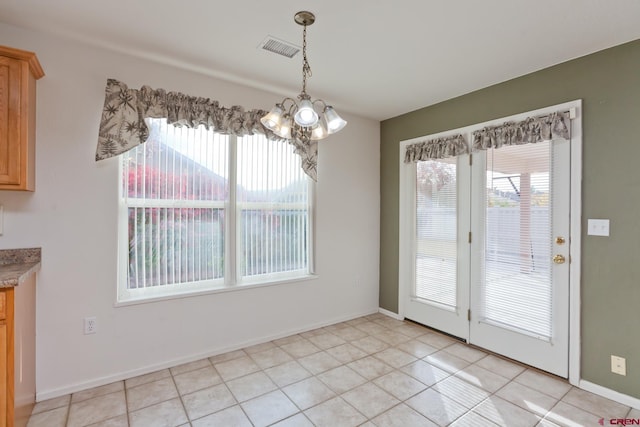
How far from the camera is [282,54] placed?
2.46 metres

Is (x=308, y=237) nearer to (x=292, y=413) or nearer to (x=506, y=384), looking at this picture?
(x=292, y=413)

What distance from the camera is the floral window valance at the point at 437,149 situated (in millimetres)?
3204

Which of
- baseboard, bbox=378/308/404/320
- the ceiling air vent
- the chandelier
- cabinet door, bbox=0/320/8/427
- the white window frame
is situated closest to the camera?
cabinet door, bbox=0/320/8/427

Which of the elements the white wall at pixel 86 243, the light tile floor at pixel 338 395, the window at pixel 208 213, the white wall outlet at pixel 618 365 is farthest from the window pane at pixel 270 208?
the white wall outlet at pixel 618 365

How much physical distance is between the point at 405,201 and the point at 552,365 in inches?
82.2

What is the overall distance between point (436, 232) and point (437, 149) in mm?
924

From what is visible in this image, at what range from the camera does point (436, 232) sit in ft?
11.5

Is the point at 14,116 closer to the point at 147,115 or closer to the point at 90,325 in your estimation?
the point at 147,115

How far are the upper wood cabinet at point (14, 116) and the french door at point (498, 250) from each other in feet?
11.4

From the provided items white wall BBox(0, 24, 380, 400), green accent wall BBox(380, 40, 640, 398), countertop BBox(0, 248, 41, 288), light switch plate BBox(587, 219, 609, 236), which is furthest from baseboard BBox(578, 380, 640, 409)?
countertop BBox(0, 248, 41, 288)

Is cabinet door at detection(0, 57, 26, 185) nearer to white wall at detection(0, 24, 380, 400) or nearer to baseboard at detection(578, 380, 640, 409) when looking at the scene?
white wall at detection(0, 24, 380, 400)

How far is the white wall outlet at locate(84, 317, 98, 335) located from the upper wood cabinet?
3.41 feet

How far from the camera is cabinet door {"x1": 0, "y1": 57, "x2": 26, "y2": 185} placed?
6.07 ft

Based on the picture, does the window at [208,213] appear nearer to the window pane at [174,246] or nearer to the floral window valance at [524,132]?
the window pane at [174,246]
